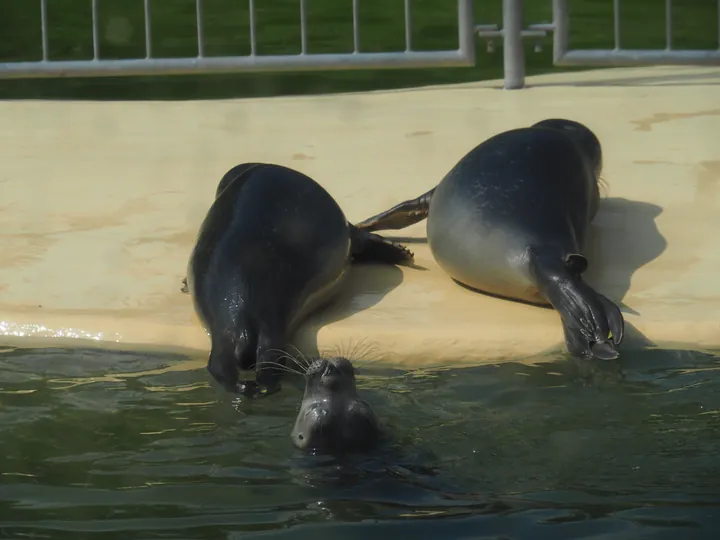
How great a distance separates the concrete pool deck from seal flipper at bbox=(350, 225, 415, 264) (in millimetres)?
94

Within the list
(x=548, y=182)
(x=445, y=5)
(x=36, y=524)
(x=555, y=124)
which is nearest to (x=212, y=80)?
(x=445, y=5)

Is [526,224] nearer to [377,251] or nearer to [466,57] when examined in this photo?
[377,251]

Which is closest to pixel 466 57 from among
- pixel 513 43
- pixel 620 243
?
pixel 513 43

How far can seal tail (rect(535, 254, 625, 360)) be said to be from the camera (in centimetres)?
427

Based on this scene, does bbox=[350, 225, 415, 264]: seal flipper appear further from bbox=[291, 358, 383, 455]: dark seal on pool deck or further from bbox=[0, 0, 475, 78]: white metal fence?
Answer: bbox=[0, 0, 475, 78]: white metal fence

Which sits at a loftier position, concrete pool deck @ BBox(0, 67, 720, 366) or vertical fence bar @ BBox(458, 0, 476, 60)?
vertical fence bar @ BBox(458, 0, 476, 60)

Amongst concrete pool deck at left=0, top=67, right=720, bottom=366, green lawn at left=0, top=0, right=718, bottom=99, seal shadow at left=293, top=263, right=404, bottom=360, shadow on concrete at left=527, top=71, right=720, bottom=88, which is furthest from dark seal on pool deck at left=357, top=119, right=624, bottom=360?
green lawn at left=0, top=0, right=718, bottom=99

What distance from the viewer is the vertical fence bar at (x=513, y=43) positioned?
8281 millimetres

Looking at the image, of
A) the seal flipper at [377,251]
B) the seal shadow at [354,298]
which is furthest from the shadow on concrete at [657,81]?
the seal shadow at [354,298]

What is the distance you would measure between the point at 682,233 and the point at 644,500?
267 centimetres

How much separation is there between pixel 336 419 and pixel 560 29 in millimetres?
5380

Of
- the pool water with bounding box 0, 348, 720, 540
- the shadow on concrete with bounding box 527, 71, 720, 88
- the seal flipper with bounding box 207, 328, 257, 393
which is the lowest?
the pool water with bounding box 0, 348, 720, 540

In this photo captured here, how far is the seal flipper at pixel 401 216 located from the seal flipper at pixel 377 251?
0.83 ft

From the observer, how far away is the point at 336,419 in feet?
11.2
